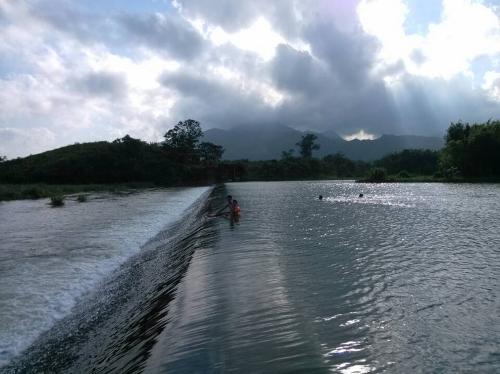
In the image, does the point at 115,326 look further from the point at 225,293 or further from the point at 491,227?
the point at 491,227

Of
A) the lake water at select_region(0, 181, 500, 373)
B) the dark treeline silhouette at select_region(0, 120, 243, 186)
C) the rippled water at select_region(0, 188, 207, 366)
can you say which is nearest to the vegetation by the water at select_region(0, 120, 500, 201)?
the dark treeline silhouette at select_region(0, 120, 243, 186)

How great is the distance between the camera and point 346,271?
11.3 metres

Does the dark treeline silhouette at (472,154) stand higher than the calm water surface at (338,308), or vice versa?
the dark treeline silhouette at (472,154)

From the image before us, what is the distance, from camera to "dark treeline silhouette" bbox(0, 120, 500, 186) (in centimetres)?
7525

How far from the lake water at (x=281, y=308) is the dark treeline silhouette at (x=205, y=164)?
65.8m

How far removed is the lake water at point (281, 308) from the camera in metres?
6.15

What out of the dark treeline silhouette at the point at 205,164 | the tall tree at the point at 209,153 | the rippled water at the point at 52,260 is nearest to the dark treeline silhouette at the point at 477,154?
the dark treeline silhouette at the point at 205,164

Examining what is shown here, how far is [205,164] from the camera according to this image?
129 m

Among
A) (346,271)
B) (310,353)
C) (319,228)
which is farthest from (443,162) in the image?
(310,353)

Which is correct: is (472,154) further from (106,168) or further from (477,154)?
(106,168)

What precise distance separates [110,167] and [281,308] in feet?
335

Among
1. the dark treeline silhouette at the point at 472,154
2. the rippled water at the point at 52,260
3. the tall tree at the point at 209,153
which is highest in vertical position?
the tall tree at the point at 209,153

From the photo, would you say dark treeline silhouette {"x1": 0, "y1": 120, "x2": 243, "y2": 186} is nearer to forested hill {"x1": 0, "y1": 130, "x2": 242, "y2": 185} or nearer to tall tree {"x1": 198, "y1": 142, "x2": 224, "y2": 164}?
forested hill {"x1": 0, "y1": 130, "x2": 242, "y2": 185}

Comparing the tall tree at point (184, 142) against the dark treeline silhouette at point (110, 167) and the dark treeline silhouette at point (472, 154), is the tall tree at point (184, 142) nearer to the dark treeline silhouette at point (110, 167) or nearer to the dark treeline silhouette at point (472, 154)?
the dark treeline silhouette at point (110, 167)
